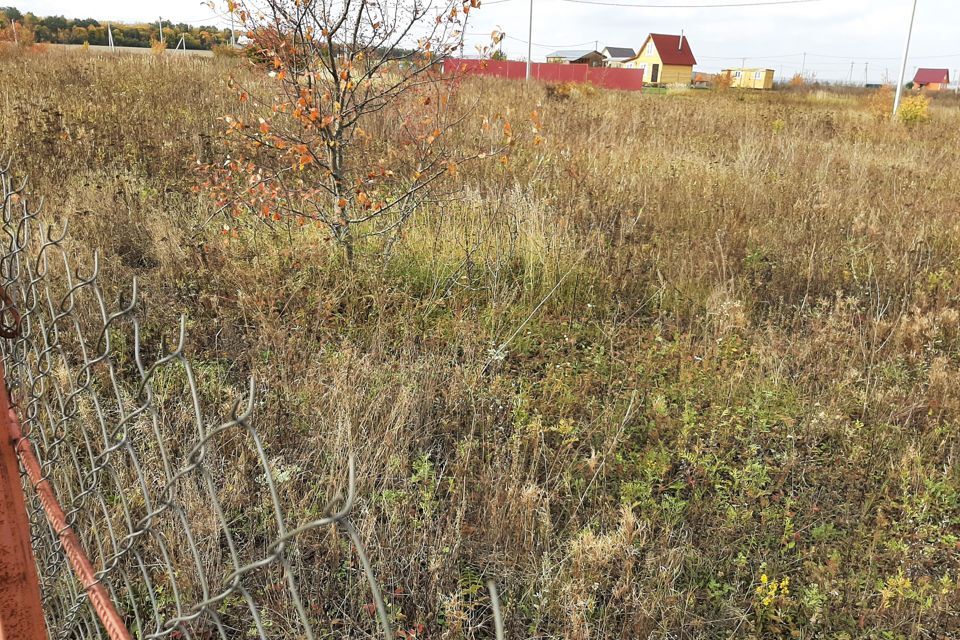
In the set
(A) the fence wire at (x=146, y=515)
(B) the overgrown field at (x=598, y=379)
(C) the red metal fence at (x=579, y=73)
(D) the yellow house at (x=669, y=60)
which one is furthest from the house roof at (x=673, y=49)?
(A) the fence wire at (x=146, y=515)

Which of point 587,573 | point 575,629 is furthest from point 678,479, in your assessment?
point 575,629

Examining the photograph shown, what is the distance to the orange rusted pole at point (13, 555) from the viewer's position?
1002 millimetres

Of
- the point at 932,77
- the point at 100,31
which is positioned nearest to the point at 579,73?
the point at 100,31

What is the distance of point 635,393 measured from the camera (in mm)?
2973

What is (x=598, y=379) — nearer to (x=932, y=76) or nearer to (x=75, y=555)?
(x=75, y=555)

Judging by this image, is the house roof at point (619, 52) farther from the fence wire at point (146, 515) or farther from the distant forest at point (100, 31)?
the fence wire at point (146, 515)

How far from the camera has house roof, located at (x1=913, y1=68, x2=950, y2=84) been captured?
6336 centimetres

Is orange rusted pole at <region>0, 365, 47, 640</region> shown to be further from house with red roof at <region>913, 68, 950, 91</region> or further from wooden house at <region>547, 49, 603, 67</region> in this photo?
house with red roof at <region>913, 68, 950, 91</region>

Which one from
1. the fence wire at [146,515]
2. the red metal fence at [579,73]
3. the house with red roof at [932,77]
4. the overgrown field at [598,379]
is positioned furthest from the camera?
the house with red roof at [932,77]

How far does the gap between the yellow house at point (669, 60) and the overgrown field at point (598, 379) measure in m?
53.8

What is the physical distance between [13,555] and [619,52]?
74154mm

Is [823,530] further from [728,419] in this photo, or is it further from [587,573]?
[587,573]

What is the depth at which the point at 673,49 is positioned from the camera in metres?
54.5

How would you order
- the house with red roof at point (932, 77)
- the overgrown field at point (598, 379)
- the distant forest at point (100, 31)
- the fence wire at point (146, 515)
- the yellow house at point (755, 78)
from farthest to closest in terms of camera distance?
the house with red roof at point (932, 77), the yellow house at point (755, 78), the distant forest at point (100, 31), the overgrown field at point (598, 379), the fence wire at point (146, 515)
